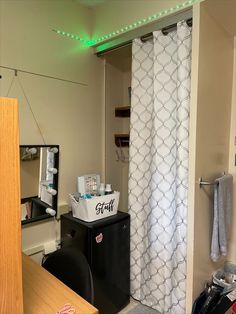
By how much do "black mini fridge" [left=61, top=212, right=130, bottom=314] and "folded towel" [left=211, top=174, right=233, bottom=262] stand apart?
2.13 ft

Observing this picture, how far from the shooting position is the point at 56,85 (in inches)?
74.9

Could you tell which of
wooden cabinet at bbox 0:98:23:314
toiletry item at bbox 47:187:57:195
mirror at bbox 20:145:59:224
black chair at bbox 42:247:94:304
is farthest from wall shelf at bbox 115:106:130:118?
wooden cabinet at bbox 0:98:23:314

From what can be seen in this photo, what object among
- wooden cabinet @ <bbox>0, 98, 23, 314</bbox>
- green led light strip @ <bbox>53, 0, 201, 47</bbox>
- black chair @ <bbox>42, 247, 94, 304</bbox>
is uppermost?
green led light strip @ <bbox>53, 0, 201, 47</bbox>

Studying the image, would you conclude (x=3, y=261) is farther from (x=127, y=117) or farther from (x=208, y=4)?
(x=127, y=117)

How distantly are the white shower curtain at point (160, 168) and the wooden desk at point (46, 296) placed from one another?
3.15 ft

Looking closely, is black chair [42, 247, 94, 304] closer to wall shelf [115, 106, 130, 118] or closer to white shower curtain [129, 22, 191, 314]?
white shower curtain [129, 22, 191, 314]

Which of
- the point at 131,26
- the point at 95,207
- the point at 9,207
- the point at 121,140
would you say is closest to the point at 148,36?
the point at 131,26

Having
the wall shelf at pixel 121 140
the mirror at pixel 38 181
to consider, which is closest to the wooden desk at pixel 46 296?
the mirror at pixel 38 181

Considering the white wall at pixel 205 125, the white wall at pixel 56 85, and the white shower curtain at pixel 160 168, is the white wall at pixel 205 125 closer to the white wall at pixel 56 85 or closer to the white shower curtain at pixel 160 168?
the white shower curtain at pixel 160 168

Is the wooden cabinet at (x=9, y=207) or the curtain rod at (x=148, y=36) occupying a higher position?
the curtain rod at (x=148, y=36)

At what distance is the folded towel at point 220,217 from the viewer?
5.51 ft

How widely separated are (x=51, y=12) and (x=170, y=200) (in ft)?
5.61

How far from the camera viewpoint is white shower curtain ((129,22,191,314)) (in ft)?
5.35

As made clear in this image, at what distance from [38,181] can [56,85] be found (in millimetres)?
774
